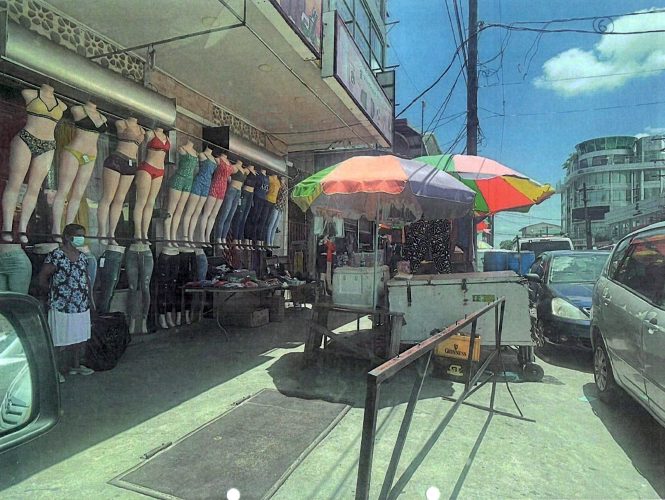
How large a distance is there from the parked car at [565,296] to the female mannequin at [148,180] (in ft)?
19.2

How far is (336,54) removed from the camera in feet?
22.9

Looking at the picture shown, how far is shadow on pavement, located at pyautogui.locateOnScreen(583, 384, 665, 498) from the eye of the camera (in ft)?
9.80

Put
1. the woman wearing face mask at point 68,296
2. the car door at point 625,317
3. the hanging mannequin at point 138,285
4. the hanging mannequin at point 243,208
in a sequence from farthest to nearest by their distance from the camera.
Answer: the hanging mannequin at point 243,208 → the hanging mannequin at point 138,285 → the woman wearing face mask at point 68,296 → the car door at point 625,317

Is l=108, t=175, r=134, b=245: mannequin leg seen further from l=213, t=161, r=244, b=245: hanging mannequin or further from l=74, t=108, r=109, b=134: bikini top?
l=213, t=161, r=244, b=245: hanging mannequin

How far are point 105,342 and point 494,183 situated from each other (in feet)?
22.7

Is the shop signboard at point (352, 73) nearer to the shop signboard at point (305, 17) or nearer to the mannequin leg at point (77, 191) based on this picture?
the shop signboard at point (305, 17)

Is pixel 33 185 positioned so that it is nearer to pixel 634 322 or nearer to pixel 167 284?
pixel 167 284

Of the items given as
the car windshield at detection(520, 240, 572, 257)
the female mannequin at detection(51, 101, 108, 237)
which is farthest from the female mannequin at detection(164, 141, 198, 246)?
the car windshield at detection(520, 240, 572, 257)

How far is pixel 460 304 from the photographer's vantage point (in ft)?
16.5

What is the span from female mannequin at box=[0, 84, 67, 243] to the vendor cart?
4.49m

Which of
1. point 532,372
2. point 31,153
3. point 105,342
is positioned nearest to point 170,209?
point 31,153

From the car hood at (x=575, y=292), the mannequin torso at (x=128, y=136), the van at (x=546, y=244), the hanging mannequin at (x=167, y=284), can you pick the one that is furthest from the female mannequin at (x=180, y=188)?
the van at (x=546, y=244)

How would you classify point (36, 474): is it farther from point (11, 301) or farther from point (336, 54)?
point (336, 54)

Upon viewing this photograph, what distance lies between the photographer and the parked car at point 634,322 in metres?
A: 2.96
